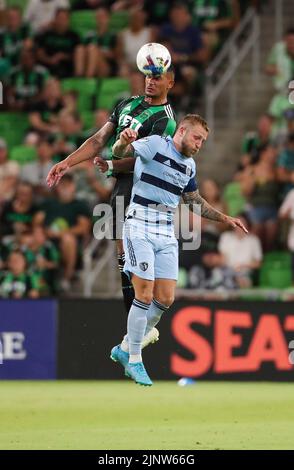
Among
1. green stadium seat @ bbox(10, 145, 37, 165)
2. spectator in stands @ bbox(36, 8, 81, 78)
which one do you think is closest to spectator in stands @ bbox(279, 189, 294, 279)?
green stadium seat @ bbox(10, 145, 37, 165)

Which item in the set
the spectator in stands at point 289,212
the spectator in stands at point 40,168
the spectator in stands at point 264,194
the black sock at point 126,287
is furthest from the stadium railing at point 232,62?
the black sock at point 126,287

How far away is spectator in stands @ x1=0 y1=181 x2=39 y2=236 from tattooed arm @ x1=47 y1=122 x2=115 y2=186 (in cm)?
707

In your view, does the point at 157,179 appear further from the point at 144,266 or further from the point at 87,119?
the point at 87,119

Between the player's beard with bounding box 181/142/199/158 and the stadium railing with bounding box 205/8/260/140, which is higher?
the stadium railing with bounding box 205/8/260/140

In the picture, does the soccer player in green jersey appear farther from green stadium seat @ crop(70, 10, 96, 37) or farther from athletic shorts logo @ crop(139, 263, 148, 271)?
green stadium seat @ crop(70, 10, 96, 37)

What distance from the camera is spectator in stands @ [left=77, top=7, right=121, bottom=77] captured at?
72.6 ft

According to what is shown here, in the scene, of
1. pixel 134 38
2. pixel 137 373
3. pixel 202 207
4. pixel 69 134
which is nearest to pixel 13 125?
pixel 69 134

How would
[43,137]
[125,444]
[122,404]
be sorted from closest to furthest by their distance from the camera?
1. [125,444]
2. [122,404]
3. [43,137]

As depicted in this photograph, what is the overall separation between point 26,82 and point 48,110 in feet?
3.02

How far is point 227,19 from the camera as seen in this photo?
73.7ft
